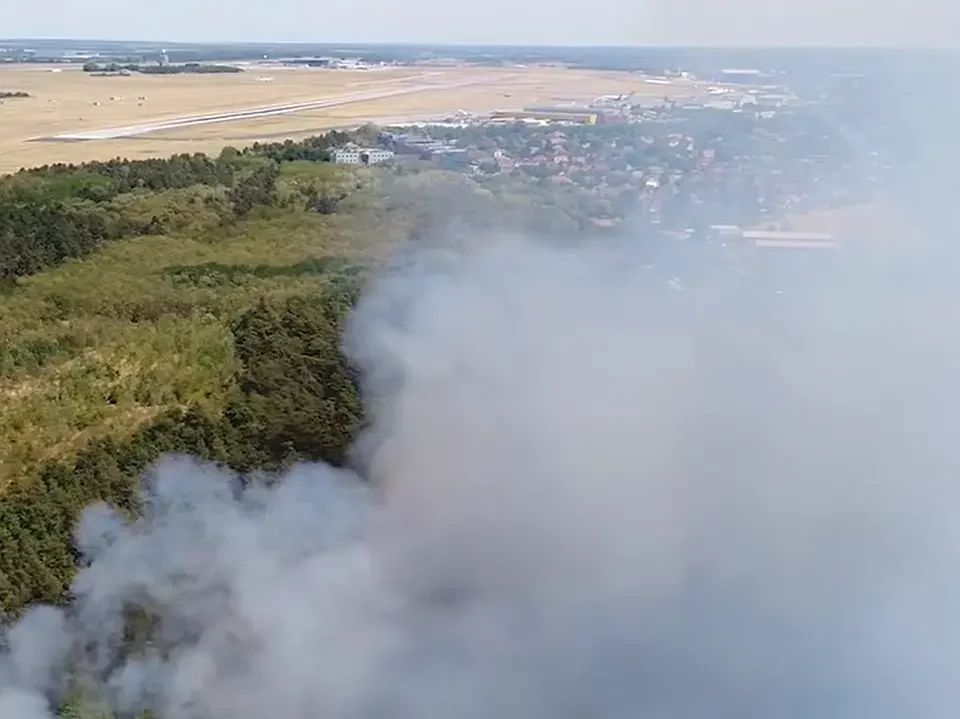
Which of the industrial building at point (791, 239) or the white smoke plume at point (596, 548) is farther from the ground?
the industrial building at point (791, 239)

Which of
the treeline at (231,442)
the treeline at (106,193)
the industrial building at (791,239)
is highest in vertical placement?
the industrial building at (791,239)

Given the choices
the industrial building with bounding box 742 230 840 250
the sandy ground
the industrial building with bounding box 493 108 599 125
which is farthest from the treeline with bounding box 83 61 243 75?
the industrial building with bounding box 742 230 840 250

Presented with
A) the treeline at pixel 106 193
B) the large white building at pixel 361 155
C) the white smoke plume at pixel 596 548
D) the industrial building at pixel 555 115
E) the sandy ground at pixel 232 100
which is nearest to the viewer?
the white smoke plume at pixel 596 548

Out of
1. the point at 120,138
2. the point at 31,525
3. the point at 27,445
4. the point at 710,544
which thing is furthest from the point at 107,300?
the point at 120,138

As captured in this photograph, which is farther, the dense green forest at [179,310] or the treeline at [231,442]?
the dense green forest at [179,310]

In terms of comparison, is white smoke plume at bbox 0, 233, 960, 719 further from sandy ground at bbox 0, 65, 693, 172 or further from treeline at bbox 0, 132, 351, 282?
treeline at bbox 0, 132, 351, 282

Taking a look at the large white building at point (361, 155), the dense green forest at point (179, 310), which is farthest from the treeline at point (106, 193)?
the large white building at point (361, 155)

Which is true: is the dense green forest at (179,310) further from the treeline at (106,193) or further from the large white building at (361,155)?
the large white building at (361,155)

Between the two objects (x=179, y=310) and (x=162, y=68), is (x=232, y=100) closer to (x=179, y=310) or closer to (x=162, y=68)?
(x=162, y=68)
